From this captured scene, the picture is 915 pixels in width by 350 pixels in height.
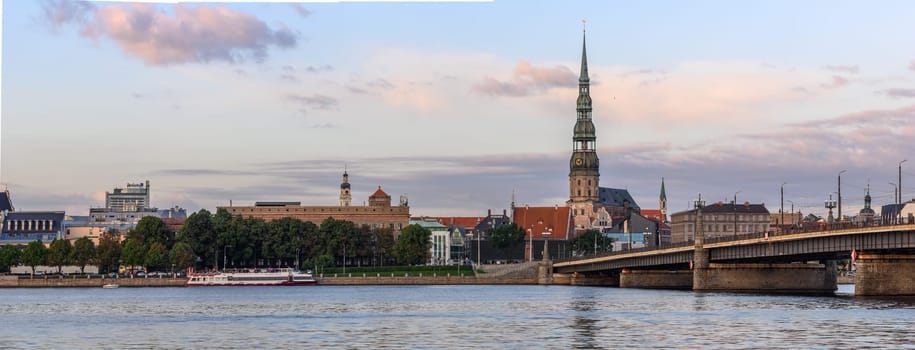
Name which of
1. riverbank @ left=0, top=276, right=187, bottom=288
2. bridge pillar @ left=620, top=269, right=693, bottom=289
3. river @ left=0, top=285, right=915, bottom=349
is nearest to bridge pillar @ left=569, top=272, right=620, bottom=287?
bridge pillar @ left=620, top=269, right=693, bottom=289

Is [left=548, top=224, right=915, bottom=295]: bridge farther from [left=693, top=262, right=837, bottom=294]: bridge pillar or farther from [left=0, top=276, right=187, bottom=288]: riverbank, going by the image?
[left=0, top=276, right=187, bottom=288]: riverbank

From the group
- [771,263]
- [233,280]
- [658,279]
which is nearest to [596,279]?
[658,279]

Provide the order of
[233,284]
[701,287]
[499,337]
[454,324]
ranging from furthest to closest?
[233,284] < [701,287] < [454,324] < [499,337]

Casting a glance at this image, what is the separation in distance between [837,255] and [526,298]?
2572cm

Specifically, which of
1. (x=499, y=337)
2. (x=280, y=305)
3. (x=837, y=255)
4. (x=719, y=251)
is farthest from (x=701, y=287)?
(x=499, y=337)

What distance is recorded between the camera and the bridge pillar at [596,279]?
192m

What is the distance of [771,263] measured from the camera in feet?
482

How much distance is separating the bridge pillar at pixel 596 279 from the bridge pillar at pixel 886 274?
7434 cm

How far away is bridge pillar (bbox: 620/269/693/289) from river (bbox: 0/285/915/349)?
1817 inches

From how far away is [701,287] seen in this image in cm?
14438

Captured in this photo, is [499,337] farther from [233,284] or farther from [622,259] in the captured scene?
[233,284]

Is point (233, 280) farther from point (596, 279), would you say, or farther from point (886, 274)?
point (886, 274)

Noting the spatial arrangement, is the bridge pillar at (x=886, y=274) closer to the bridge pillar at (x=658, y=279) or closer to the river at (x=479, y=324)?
the river at (x=479, y=324)

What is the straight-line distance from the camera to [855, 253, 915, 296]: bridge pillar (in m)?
115
